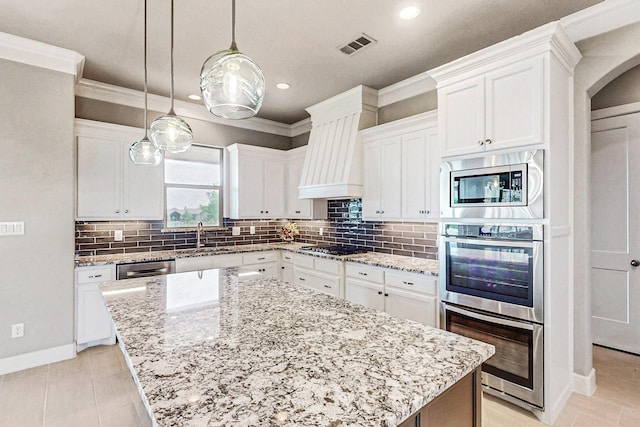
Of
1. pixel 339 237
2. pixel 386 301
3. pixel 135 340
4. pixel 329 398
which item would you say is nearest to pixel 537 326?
pixel 386 301

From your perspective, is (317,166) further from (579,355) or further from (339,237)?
(579,355)

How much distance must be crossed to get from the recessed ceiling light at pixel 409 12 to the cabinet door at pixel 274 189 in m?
2.92

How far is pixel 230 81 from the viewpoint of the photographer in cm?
145

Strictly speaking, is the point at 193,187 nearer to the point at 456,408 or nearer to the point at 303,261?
the point at 303,261

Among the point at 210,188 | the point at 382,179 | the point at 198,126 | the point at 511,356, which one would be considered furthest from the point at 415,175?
the point at 198,126

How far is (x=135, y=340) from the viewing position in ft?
4.25

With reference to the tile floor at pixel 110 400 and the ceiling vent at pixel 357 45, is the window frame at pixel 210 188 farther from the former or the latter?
the ceiling vent at pixel 357 45

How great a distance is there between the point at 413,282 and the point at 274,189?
2.75m

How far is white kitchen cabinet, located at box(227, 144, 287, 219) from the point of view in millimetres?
4684

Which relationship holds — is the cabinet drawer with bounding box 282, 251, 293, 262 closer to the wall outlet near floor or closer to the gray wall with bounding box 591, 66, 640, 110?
the wall outlet near floor


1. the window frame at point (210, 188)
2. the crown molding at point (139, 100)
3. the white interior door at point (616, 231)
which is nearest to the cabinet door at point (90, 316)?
the window frame at point (210, 188)

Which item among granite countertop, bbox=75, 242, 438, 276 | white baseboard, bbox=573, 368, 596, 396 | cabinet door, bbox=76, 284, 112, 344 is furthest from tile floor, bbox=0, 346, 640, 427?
granite countertop, bbox=75, 242, 438, 276

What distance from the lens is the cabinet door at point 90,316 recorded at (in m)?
3.31

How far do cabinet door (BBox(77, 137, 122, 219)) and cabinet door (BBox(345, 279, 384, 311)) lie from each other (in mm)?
2763
